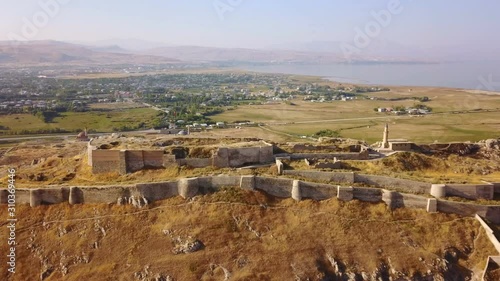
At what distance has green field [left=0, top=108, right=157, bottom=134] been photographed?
59406 mm

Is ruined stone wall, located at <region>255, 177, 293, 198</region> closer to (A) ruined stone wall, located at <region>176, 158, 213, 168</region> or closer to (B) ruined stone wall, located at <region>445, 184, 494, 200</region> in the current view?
(A) ruined stone wall, located at <region>176, 158, 213, 168</region>

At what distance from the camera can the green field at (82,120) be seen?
59406 millimetres

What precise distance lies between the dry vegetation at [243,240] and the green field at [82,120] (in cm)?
3887

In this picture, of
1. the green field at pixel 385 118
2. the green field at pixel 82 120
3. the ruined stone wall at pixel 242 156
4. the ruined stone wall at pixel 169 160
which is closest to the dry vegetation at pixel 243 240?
the ruined stone wall at pixel 242 156

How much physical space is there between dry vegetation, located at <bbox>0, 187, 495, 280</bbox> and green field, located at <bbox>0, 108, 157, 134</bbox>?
38.9m

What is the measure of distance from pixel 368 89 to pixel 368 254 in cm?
9548

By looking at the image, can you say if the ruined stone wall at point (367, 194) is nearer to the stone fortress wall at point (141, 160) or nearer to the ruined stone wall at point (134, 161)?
the stone fortress wall at point (141, 160)

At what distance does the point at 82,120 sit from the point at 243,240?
5115 cm

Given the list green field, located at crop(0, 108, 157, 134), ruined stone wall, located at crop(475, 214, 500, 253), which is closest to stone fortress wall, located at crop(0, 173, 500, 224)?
ruined stone wall, located at crop(475, 214, 500, 253)

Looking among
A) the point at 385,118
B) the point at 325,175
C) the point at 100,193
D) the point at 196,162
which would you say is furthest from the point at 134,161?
the point at 385,118

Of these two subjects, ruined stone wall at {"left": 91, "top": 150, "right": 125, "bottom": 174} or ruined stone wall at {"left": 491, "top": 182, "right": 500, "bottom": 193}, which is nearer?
ruined stone wall at {"left": 491, "top": 182, "right": 500, "bottom": 193}

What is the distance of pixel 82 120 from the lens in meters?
64.1

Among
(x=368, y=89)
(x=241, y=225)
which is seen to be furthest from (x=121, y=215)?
(x=368, y=89)

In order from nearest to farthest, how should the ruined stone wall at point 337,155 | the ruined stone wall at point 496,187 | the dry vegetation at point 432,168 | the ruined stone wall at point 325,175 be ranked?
the ruined stone wall at point 496,187
the ruined stone wall at point 325,175
the dry vegetation at point 432,168
the ruined stone wall at point 337,155
